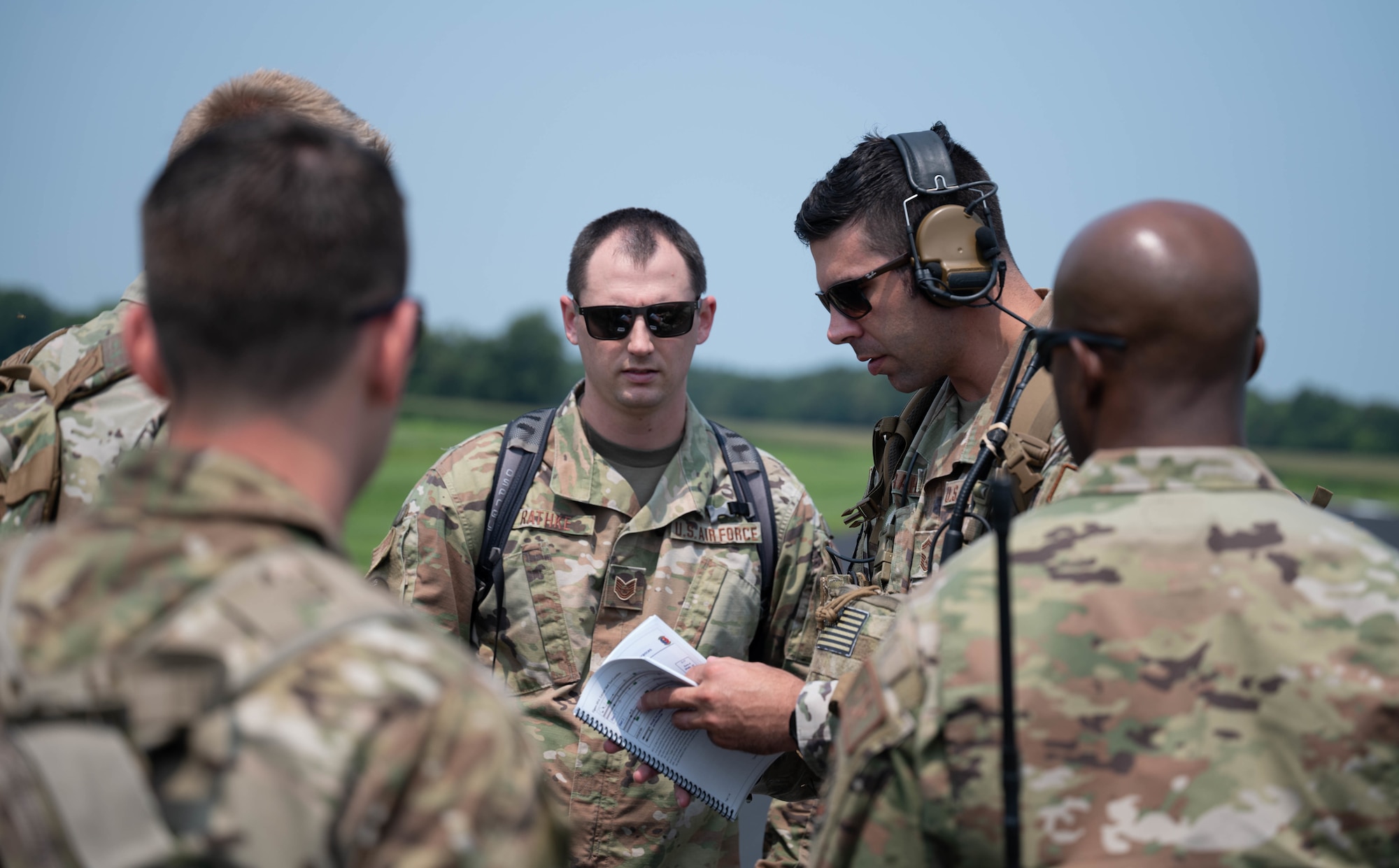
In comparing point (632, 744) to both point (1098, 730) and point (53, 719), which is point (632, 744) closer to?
point (1098, 730)

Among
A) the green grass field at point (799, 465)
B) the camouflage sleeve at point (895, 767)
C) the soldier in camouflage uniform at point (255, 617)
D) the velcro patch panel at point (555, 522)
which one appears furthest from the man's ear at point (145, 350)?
the green grass field at point (799, 465)

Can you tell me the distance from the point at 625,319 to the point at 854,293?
35.1 inches

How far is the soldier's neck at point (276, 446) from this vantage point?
1492 millimetres

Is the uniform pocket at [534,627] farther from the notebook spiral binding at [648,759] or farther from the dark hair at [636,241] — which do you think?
the dark hair at [636,241]

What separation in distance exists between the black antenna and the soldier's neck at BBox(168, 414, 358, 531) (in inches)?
41.3

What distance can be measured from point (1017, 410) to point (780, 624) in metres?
1.37

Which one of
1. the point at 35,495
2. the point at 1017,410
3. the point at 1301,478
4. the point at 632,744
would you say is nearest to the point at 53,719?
the point at 35,495

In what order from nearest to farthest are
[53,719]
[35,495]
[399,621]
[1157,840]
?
[53,719], [399,621], [1157,840], [35,495]

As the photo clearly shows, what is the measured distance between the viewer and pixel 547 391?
213 feet

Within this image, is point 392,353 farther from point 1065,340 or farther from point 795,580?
point 795,580

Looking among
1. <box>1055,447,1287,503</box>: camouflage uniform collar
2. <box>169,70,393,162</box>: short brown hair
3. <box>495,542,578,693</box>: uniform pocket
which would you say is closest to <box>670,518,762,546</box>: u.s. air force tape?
<box>495,542,578,693</box>: uniform pocket

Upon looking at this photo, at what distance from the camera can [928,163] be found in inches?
153

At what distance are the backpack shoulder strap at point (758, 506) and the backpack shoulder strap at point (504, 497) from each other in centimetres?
76

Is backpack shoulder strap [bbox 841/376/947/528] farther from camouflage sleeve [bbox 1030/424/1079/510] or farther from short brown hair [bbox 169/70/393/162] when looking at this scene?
short brown hair [bbox 169/70/393/162]
